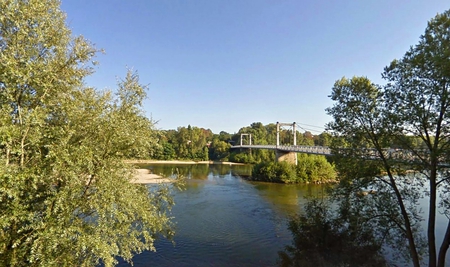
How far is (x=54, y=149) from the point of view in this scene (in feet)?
17.0

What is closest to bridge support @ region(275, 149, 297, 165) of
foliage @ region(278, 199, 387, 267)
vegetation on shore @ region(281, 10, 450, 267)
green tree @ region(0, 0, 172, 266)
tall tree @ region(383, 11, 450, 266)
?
foliage @ region(278, 199, 387, 267)

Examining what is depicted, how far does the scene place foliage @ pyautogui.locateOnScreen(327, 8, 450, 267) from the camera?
7527mm

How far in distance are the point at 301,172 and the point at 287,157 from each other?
16.3ft

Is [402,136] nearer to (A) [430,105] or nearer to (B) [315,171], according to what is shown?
(A) [430,105]

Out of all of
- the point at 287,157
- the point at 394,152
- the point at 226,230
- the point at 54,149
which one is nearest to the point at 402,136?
the point at 394,152

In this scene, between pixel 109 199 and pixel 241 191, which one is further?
pixel 241 191

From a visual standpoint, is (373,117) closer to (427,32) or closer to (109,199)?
(427,32)

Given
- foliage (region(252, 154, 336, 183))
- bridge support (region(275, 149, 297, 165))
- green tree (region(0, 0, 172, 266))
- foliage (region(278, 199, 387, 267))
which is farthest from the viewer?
bridge support (region(275, 149, 297, 165))

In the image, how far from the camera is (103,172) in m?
5.89

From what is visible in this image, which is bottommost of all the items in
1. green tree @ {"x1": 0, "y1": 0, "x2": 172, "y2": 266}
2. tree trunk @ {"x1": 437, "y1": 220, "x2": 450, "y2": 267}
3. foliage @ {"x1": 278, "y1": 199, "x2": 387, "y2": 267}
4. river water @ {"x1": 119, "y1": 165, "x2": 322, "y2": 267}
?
river water @ {"x1": 119, "y1": 165, "x2": 322, "y2": 267}

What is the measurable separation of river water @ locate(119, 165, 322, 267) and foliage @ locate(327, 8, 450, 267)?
516 centimetres

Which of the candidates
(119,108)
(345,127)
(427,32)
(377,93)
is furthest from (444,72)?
(119,108)

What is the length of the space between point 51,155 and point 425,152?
32.3 feet

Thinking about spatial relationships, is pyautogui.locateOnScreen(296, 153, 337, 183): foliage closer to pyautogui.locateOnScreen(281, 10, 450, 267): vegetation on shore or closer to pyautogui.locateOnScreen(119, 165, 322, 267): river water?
pyautogui.locateOnScreen(119, 165, 322, 267): river water
